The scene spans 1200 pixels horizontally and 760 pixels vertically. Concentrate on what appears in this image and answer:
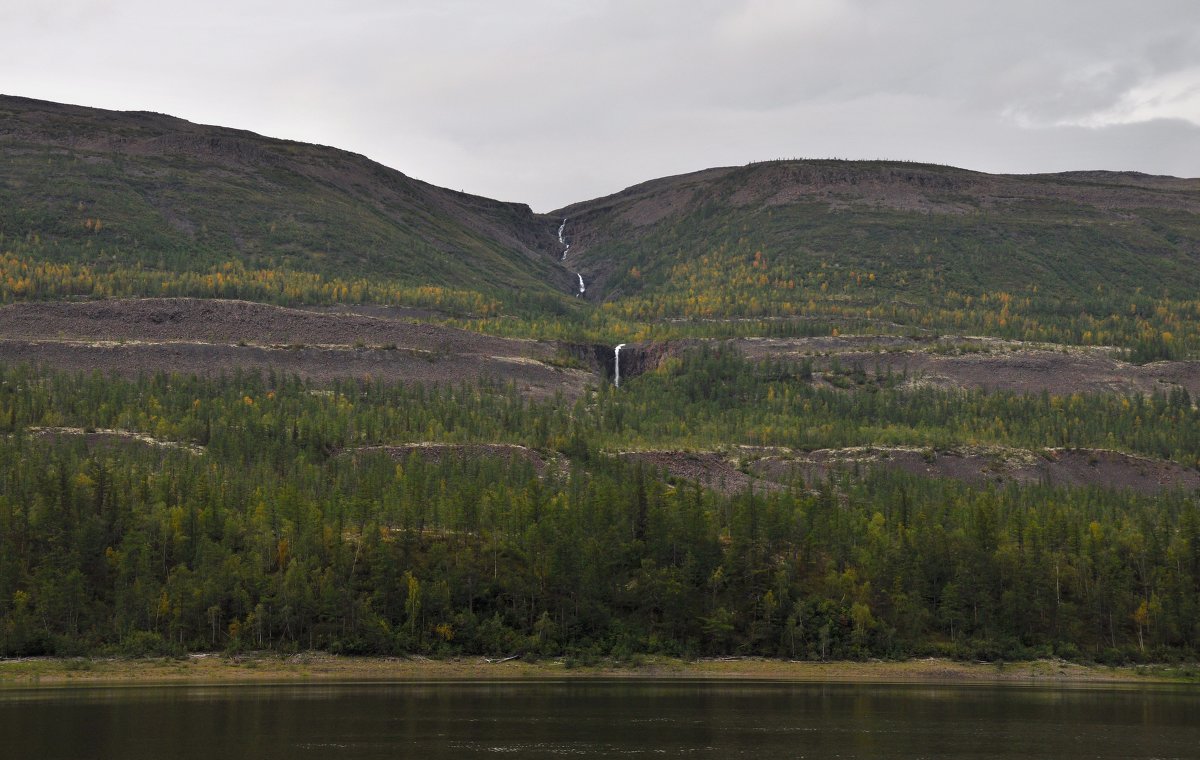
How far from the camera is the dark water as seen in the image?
75562 millimetres

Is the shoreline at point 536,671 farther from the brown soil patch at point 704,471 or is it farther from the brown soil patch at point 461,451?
the brown soil patch at point 461,451

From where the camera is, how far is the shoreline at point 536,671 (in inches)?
4409

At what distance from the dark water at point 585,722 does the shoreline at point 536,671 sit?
18.4 feet

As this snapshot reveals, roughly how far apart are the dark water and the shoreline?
561 centimetres

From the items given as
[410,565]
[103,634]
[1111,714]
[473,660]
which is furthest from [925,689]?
[103,634]

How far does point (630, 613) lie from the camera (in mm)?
131125

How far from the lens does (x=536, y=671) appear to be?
119438mm

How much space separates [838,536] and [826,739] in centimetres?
5946

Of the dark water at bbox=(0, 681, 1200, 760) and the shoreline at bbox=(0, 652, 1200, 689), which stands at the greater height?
the dark water at bbox=(0, 681, 1200, 760)

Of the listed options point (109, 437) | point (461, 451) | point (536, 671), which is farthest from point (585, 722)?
point (109, 437)

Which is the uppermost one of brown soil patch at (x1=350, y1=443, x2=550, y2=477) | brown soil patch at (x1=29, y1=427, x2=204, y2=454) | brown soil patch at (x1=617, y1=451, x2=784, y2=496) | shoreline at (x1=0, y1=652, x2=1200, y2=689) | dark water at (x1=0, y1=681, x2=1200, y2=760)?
brown soil patch at (x1=29, y1=427, x2=204, y2=454)

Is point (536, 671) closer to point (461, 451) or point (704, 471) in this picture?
point (461, 451)

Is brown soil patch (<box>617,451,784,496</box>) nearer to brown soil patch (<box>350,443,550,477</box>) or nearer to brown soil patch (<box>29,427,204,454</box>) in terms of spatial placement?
brown soil patch (<box>350,443,550,477</box>)

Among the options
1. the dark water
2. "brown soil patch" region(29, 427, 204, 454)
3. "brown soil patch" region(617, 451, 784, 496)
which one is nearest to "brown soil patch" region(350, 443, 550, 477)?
"brown soil patch" region(617, 451, 784, 496)
